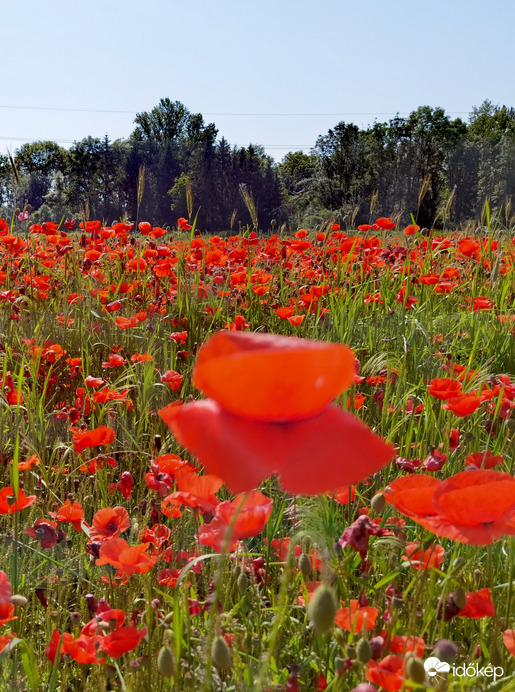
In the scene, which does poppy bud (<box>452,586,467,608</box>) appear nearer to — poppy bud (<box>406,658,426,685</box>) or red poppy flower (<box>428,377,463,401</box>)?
poppy bud (<box>406,658,426,685</box>)

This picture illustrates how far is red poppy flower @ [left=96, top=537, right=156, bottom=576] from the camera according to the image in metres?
1.00

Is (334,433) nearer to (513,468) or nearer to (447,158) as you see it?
(513,468)

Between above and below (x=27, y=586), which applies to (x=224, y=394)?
above

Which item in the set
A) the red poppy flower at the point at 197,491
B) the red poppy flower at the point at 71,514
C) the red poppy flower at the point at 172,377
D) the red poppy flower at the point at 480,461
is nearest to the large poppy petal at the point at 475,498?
the red poppy flower at the point at 197,491

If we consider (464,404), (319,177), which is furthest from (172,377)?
(319,177)

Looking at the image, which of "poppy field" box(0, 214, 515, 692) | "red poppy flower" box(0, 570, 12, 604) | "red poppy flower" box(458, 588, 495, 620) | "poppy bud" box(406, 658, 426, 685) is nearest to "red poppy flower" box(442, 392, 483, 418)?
"poppy field" box(0, 214, 515, 692)

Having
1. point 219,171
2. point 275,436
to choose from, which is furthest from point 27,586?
point 219,171

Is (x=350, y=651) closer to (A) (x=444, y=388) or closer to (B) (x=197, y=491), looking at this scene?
(B) (x=197, y=491)

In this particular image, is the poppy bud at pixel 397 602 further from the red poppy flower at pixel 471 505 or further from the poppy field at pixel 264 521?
the red poppy flower at pixel 471 505

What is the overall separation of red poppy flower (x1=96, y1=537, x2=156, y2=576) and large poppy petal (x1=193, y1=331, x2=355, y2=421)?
2.16 ft

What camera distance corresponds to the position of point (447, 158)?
4038 cm

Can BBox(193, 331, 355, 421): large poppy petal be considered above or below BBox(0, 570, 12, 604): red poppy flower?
above

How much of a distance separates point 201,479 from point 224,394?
1.84 feet

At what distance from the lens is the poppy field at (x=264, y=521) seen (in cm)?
43
